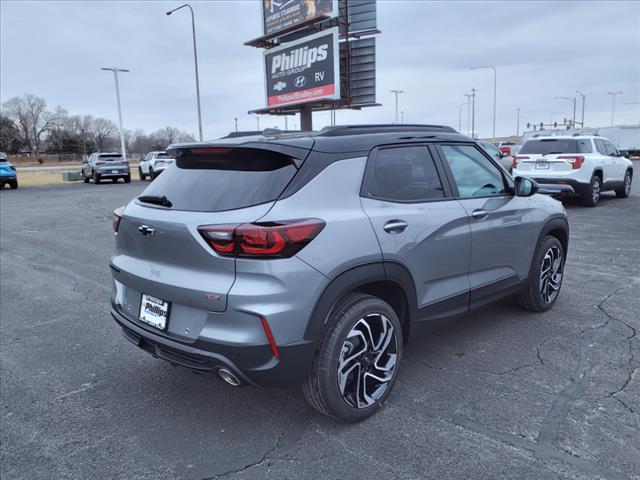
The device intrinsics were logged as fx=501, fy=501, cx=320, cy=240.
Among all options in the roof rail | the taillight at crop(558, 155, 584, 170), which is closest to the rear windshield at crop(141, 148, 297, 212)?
the roof rail

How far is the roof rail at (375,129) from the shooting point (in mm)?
3196

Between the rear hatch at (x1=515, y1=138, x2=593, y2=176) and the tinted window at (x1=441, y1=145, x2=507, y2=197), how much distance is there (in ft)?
30.2

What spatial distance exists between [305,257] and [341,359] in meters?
0.68

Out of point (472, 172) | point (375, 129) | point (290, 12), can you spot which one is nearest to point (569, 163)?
point (472, 172)

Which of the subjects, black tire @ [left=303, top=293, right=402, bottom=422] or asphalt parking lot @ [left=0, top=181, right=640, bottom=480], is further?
black tire @ [left=303, top=293, right=402, bottom=422]

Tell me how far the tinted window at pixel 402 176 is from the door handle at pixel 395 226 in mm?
166

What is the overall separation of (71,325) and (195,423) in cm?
237

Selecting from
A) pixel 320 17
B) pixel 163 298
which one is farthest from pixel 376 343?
pixel 320 17

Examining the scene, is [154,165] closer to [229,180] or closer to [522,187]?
[522,187]

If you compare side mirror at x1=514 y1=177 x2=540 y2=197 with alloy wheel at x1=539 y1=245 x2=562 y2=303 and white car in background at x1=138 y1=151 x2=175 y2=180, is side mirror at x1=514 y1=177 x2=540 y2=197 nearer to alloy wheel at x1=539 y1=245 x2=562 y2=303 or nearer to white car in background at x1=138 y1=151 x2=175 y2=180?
alloy wheel at x1=539 y1=245 x2=562 y2=303

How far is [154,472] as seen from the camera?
2.59 meters

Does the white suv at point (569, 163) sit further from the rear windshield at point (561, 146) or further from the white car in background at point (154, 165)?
the white car in background at point (154, 165)

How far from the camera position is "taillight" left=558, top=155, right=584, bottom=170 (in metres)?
12.2

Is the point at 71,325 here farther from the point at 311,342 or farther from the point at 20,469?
the point at 311,342
